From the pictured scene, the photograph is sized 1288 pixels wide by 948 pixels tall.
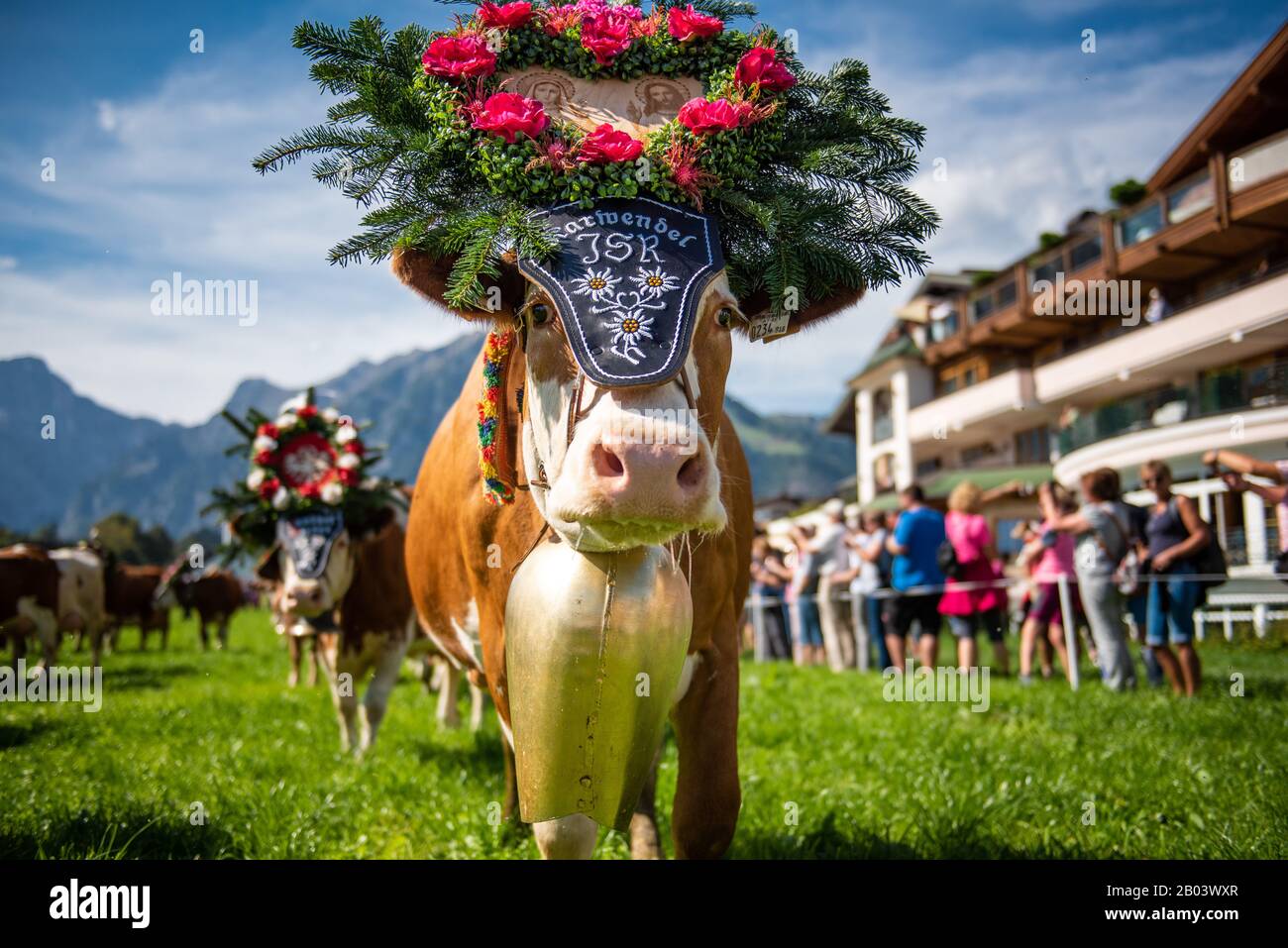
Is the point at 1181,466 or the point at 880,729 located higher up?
the point at 1181,466

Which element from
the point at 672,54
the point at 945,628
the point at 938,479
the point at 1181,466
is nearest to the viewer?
the point at 672,54

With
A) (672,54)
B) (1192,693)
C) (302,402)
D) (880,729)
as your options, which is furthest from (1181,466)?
(672,54)

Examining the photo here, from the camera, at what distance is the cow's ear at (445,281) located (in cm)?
274

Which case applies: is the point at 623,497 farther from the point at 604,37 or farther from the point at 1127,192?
the point at 1127,192

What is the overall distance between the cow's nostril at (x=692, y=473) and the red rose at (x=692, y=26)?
4.91 feet

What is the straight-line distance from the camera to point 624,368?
7.23 feet

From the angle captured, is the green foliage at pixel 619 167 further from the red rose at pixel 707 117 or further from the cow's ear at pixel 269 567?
the cow's ear at pixel 269 567

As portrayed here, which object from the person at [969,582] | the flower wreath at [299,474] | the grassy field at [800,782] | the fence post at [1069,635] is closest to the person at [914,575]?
the person at [969,582]

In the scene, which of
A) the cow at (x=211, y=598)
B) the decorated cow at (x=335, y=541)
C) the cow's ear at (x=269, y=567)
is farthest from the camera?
the cow at (x=211, y=598)

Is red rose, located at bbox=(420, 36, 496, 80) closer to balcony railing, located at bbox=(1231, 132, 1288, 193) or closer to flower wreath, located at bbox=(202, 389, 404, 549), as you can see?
flower wreath, located at bbox=(202, 389, 404, 549)

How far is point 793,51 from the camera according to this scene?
3.17 metres

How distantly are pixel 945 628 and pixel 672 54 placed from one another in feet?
61.5

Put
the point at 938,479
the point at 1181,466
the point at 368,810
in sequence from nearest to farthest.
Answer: the point at 368,810 < the point at 1181,466 < the point at 938,479

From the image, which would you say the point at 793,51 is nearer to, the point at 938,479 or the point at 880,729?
the point at 880,729
